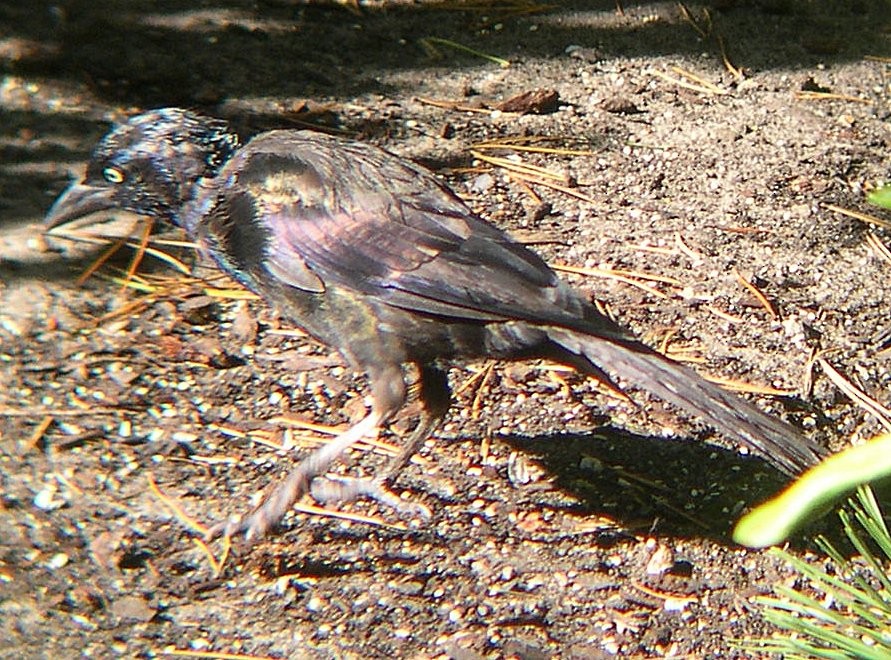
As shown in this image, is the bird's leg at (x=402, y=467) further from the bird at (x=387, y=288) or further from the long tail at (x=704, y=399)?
the long tail at (x=704, y=399)

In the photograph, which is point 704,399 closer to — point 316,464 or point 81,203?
point 316,464

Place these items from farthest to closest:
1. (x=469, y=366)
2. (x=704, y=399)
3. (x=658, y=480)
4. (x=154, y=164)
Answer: (x=469, y=366) → (x=154, y=164) → (x=658, y=480) → (x=704, y=399)

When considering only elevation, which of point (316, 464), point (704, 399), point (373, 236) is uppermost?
point (373, 236)

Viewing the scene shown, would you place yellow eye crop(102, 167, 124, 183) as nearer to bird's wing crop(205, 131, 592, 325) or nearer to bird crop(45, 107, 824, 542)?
bird crop(45, 107, 824, 542)

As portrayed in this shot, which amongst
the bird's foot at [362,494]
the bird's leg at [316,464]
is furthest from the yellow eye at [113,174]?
the bird's foot at [362,494]

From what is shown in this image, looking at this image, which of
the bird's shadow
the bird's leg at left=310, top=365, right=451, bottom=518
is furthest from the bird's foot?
the bird's shadow

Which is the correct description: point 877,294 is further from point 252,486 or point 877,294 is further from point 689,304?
point 252,486

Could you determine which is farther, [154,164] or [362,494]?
[154,164]

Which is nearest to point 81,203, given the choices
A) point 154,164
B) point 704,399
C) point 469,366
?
point 154,164
